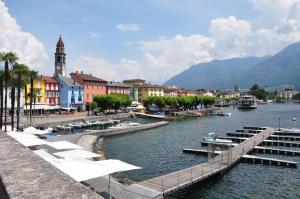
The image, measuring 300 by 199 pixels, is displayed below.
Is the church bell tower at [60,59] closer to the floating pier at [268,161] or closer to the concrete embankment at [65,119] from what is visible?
the concrete embankment at [65,119]

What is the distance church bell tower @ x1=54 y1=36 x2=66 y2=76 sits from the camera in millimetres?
132250

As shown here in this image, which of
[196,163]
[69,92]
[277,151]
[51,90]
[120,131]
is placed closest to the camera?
[196,163]

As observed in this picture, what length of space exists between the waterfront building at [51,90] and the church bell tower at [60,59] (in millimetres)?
14744

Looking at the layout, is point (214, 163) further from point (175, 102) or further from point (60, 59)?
point (175, 102)

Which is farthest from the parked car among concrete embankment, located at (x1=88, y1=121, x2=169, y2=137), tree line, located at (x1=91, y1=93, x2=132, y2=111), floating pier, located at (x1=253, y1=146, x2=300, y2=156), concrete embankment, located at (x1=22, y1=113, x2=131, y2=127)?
floating pier, located at (x1=253, y1=146, x2=300, y2=156)

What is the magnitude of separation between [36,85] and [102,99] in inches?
876

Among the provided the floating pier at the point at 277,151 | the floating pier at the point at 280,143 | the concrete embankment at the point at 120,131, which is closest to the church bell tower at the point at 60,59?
the concrete embankment at the point at 120,131

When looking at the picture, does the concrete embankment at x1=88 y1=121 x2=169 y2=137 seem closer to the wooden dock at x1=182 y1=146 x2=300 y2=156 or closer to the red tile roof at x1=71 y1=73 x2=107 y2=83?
the wooden dock at x1=182 y1=146 x2=300 y2=156

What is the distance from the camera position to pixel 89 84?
129 meters

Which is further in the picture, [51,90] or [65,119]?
[51,90]

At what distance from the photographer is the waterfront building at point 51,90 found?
112062mm

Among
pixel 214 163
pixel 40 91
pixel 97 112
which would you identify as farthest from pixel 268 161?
pixel 40 91

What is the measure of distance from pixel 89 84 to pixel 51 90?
1899 centimetres

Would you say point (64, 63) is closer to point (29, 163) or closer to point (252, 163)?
point (252, 163)
